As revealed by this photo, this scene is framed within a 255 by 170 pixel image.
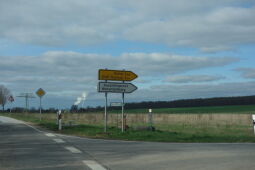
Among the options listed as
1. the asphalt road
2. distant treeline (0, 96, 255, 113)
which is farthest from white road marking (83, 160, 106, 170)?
distant treeline (0, 96, 255, 113)

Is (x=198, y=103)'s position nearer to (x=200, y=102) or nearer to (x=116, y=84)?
(x=200, y=102)

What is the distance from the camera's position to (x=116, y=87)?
2302cm

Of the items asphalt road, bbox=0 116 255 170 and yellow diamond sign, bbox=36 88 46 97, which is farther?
yellow diamond sign, bbox=36 88 46 97

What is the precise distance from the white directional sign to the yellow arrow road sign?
1.03 feet

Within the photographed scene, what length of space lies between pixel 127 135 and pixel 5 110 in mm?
96324

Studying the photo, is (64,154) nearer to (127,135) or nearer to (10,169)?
(10,169)

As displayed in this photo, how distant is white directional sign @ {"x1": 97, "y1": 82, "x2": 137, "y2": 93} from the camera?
74.6ft

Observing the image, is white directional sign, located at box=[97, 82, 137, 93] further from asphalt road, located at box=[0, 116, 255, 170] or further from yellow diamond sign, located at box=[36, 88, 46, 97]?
yellow diamond sign, located at box=[36, 88, 46, 97]

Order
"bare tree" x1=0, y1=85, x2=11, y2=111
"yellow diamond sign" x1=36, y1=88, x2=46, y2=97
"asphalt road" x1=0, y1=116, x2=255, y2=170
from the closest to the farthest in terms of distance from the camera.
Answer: "asphalt road" x1=0, y1=116, x2=255, y2=170 < "yellow diamond sign" x1=36, y1=88, x2=46, y2=97 < "bare tree" x1=0, y1=85, x2=11, y2=111

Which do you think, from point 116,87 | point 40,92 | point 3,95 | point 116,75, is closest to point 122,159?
point 116,87

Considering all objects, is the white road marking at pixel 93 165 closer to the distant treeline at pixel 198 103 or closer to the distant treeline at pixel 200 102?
the distant treeline at pixel 198 103

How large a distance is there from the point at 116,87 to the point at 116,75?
709 millimetres

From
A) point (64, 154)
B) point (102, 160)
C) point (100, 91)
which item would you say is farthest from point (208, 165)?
point (100, 91)

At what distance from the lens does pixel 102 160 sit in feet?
35.0
